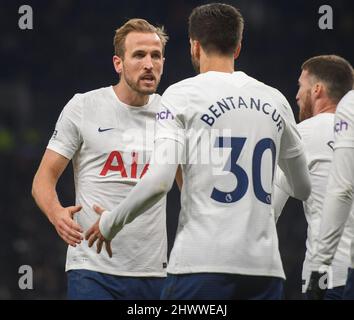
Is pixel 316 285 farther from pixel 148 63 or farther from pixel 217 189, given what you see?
pixel 148 63

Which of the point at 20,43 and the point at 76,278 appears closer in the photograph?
the point at 76,278

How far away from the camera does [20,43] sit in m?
14.2

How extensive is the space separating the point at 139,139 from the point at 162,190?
1451 mm

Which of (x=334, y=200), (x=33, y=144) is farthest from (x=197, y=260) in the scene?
(x=33, y=144)

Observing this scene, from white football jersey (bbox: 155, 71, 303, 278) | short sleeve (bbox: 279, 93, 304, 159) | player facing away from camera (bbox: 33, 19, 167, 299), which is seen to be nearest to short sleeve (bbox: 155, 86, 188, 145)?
white football jersey (bbox: 155, 71, 303, 278)

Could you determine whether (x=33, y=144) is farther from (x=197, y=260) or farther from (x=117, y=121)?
(x=197, y=260)

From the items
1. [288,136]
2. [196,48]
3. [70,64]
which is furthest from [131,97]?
[70,64]

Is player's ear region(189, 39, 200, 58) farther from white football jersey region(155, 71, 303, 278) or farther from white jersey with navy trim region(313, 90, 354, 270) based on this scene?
white jersey with navy trim region(313, 90, 354, 270)

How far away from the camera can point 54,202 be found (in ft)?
17.7

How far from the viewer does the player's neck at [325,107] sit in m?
5.90

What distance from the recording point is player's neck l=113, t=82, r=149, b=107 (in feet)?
19.1

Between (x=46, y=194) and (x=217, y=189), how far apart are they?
4.64 feet

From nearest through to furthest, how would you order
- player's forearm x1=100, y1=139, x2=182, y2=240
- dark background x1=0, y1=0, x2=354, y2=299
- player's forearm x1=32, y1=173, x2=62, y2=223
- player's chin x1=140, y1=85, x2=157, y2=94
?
1. player's forearm x1=100, y1=139, x2=182, y2=240
2. player's forearm x1=32, y1=173, x2=62, y2=223
3. player's chin x1=140, y1=85, x2=157, y2=94
4. dark background x1=0, y1=0, x2=354, y2=299

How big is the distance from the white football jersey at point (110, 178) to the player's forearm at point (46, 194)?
0.19 m
